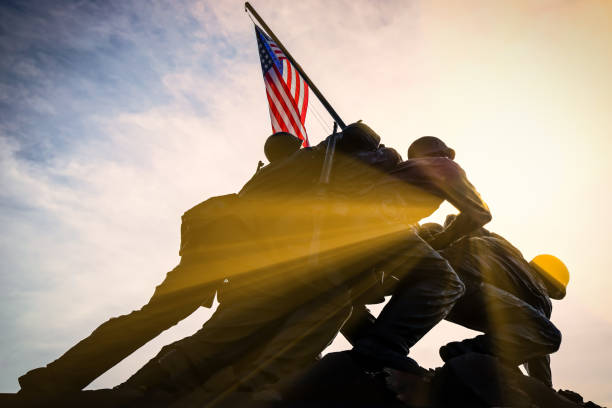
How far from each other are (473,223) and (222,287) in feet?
6.66

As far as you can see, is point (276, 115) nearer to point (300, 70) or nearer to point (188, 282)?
point (300, 70)

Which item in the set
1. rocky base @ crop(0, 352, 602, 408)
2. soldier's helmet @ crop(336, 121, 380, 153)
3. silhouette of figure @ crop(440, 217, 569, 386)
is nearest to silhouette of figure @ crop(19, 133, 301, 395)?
rocky base @ crop(0, 352, 602, 408)

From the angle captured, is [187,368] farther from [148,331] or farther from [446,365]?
[446,365]

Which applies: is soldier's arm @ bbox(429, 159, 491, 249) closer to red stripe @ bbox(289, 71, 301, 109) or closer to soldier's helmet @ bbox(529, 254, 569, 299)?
soldier's helmet @ bbox(529, 254, 569, 299)

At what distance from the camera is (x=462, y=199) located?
3137 mm

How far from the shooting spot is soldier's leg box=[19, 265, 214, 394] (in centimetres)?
271

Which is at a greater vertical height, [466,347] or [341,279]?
[341,279]

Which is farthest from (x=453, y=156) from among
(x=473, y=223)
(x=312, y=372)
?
(x=312, y=372)

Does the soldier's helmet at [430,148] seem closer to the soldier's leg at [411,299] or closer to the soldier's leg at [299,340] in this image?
the soldier's leg at [411,299]

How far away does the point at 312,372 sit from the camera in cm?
264

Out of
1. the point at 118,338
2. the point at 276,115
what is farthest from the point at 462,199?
the point at 276,115

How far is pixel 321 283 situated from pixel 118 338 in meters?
1.50

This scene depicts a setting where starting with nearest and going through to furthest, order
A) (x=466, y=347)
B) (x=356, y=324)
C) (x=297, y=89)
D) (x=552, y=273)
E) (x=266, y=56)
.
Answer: (x=466, y=347) → (x=356, y=324) → (x=552, y=273) → (x=297, y=89) → (x=266, y=56)

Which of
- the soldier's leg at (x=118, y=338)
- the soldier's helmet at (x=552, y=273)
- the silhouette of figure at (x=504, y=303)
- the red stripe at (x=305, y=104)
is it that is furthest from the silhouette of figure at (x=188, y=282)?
the red stripe at (x=305, y=104)
